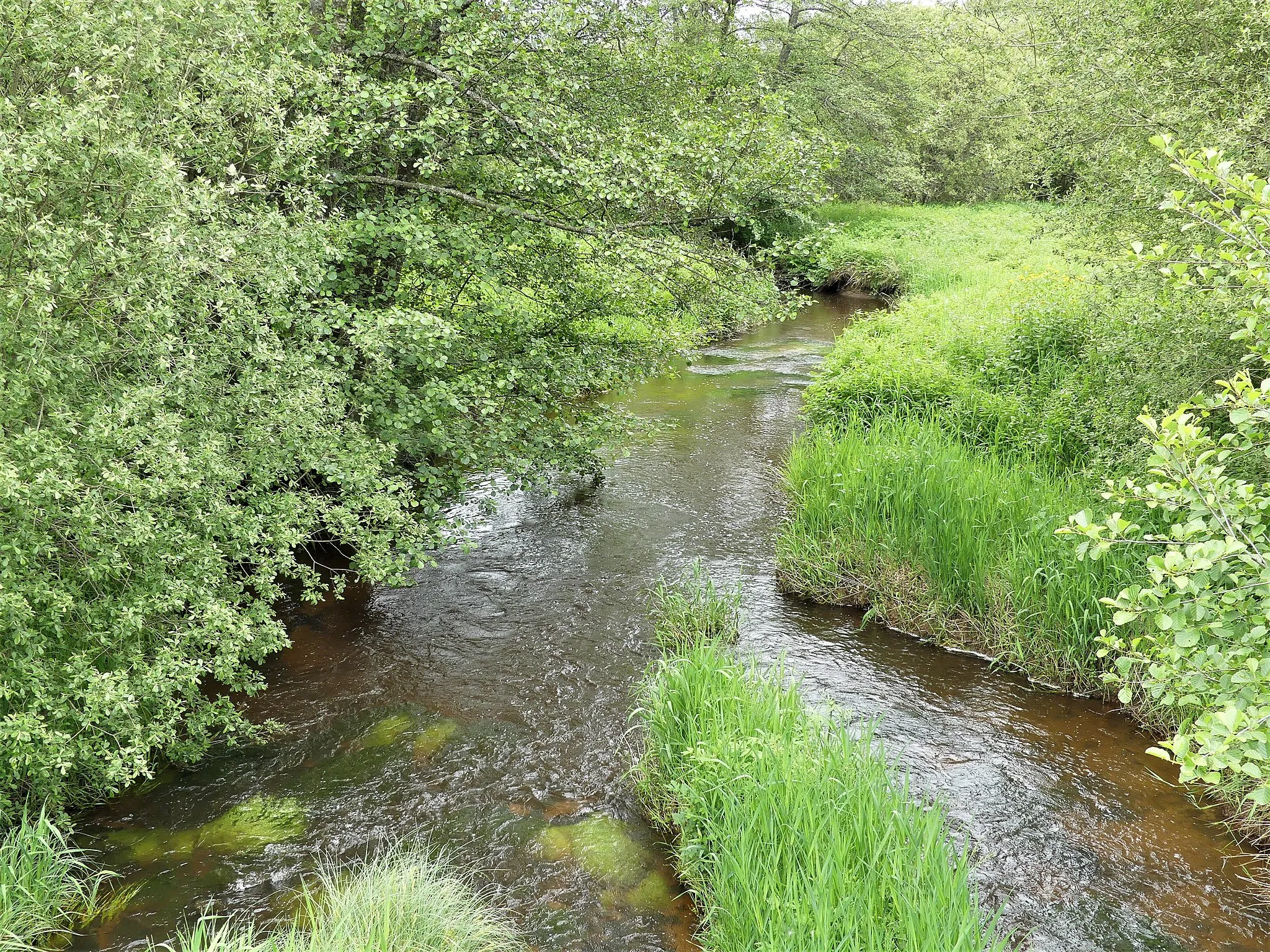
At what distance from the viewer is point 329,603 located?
9391mm

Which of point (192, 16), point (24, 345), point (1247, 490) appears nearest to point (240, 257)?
point (24, 345)

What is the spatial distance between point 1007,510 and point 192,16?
826 centimetres

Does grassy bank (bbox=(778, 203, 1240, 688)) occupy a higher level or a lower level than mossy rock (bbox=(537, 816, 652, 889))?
higher

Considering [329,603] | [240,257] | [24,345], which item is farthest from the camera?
[329,603]

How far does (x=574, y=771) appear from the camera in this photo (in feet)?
21.7

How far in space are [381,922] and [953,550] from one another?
6.40m

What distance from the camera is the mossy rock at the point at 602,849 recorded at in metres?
5.64

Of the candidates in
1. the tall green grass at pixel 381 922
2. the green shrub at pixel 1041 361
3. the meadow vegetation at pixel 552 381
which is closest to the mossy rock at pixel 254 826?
the meadow vegetation at pixel 552 381

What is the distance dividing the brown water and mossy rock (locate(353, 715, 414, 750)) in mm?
21

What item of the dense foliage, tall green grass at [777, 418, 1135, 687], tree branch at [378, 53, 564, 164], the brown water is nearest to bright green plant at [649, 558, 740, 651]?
the brown water

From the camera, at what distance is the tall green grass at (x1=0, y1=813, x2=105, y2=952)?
4641 millimetres

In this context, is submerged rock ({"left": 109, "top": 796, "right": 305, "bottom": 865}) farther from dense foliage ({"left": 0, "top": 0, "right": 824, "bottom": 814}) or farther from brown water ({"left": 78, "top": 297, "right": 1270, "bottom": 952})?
dense foliage ({"left": 0, "top": 0, "right": 824, "bottom": 814})

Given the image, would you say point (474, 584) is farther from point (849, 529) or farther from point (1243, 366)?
point (1243, 366)

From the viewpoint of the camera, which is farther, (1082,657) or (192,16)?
(1082,657)
